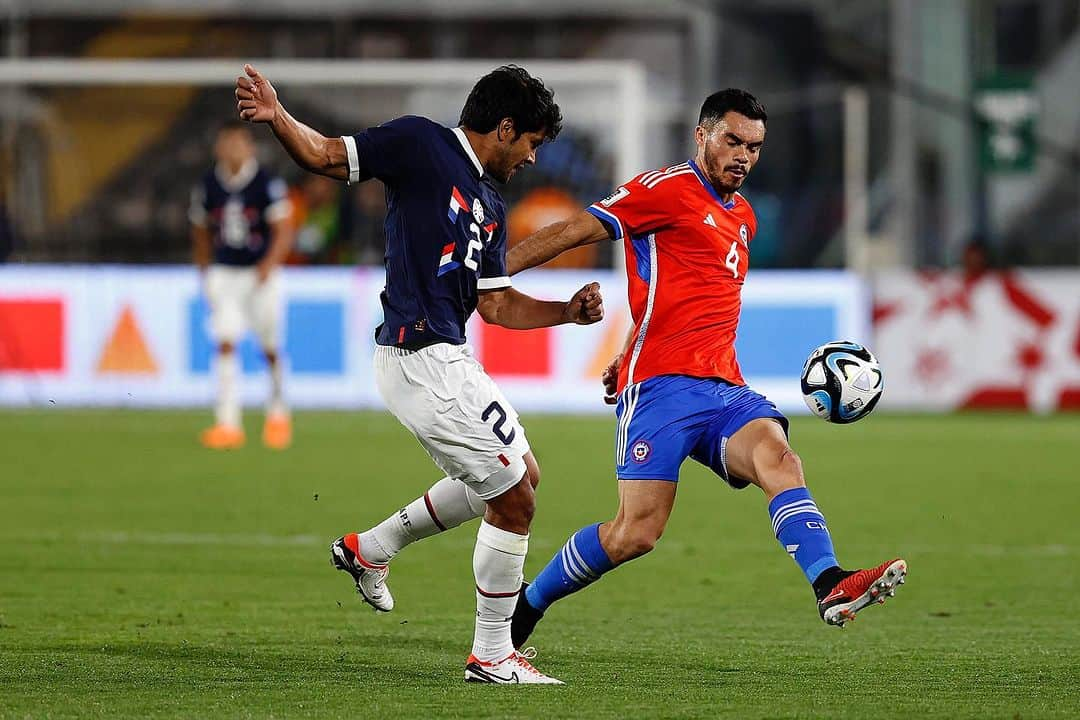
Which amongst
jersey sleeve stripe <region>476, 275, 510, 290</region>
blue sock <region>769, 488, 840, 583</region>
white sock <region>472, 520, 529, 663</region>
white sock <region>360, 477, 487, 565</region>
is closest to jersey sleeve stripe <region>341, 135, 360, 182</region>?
jersey sleeve stripe <region>476, 275, 510, 290</region>

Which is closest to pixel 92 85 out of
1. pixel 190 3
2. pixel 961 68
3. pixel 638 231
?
pixel 190 3

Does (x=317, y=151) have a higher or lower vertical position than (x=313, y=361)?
higher

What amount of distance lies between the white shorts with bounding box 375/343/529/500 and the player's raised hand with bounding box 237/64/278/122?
887 millimetres

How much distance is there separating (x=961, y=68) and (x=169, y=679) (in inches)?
873

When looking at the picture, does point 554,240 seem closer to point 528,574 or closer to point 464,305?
point 464,305

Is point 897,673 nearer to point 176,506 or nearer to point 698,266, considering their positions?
point 698,266

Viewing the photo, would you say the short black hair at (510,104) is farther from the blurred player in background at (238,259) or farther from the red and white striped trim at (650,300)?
the blurred player in background at (238,259)

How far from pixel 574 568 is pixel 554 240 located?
1.08 metres

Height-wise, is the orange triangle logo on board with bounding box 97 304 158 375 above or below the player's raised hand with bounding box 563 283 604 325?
below

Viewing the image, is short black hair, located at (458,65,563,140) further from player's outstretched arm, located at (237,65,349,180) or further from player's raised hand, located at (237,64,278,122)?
player's raised hand, located at (237,64,278,122)

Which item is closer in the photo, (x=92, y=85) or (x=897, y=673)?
(x=897, y=673)

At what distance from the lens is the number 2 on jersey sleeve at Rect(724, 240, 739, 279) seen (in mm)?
6363

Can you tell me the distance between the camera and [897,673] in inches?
235

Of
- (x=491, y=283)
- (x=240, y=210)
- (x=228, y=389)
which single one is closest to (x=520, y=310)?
(x=491, y=283)
